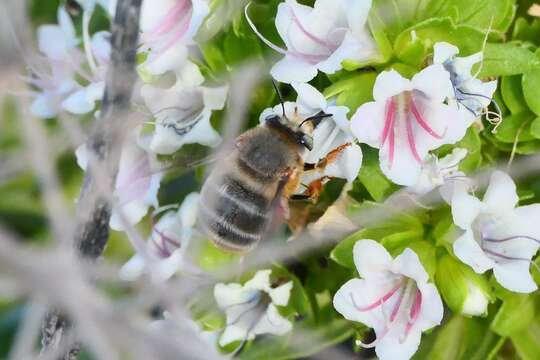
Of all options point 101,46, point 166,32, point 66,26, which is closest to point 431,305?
Answer: point 166,32

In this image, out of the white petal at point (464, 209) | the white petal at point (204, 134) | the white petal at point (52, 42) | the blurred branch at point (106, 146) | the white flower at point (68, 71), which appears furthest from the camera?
the white petal at point (52, 42)

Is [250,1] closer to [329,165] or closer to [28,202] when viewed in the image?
[329,165]

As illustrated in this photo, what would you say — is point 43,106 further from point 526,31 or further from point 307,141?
point 526,31

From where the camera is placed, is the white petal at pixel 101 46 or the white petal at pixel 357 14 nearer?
the white petal at pixel 357 14

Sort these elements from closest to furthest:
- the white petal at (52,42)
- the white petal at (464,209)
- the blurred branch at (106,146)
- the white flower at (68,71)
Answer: the blurred branch at (106,146) < the white petal at (464,209) < the white flower at (68,71) < the white petal at (52,42)

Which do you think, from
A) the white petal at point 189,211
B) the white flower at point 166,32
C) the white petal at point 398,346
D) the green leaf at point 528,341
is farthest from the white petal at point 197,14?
the green leaf at point 528,341

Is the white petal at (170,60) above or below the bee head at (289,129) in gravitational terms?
above

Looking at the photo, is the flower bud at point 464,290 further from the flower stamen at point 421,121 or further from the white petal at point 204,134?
the white petal at point 204,134

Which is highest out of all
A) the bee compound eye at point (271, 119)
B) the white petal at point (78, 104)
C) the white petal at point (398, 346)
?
the bee compound eye at point (271, 119)
